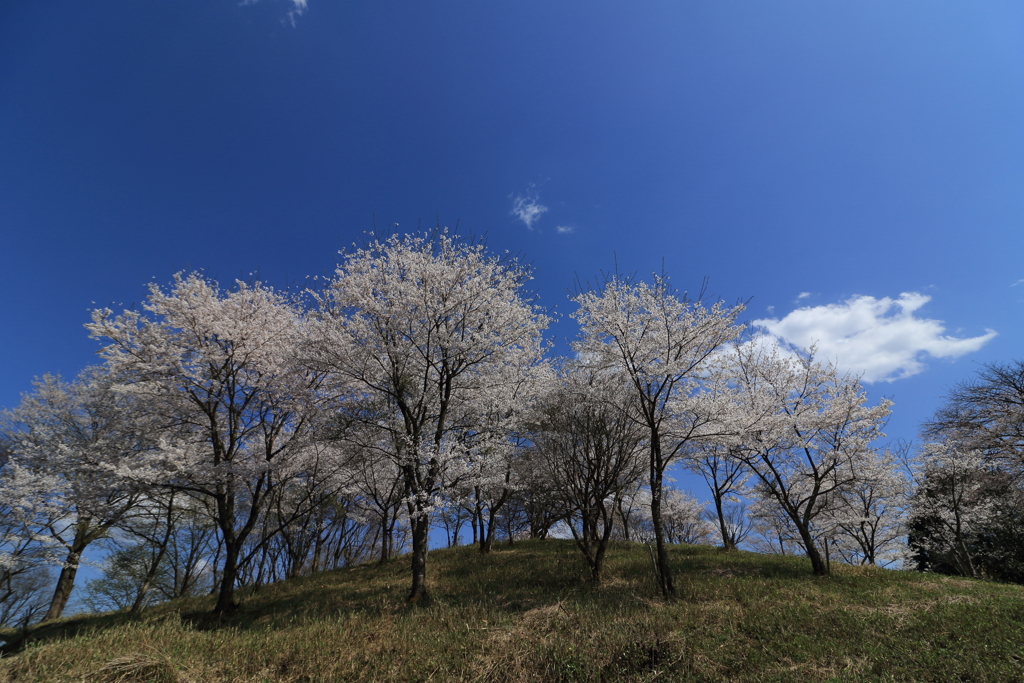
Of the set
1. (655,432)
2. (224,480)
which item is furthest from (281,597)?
(655,432)

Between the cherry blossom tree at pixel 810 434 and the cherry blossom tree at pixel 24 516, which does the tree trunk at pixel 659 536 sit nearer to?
the cherry blossom tree at pixel 810 434

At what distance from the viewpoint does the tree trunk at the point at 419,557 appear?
41.3 ft

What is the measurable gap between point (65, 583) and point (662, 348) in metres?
31.0

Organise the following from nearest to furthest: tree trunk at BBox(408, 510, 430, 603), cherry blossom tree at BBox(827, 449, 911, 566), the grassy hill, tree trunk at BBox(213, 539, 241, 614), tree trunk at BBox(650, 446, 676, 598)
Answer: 1. the grassy hill
2. tree trunk at BBox(650, 446, 676, 598)
3. tree trunk at BBox(408, 510, 430, 603)
4. tree trunk at BBox(213, 539, 241, 614)
5. cherry blossom tree at BBox(827, 449, 911, 566)

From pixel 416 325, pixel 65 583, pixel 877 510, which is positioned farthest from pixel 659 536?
pixel 65 583

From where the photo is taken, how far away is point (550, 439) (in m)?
16.9

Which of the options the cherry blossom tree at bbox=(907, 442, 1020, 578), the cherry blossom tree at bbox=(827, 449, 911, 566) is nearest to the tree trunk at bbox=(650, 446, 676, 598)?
the cherry blossom tree at bbox=(827, 449, 911, 566)

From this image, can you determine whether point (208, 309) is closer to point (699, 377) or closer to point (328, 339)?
point (328, 339)

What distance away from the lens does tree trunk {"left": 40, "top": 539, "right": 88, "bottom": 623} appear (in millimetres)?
19002

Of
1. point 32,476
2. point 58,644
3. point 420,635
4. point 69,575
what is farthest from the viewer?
point 69,575

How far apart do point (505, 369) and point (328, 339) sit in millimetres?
9825

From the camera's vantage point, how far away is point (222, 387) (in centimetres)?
1449

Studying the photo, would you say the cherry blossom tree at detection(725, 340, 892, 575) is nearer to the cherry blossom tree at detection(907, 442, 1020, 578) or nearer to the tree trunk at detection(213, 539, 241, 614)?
the cherry blossom tree at detection(907, 442, 1020, 578)

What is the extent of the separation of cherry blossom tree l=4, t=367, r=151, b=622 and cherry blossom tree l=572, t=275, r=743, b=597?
15663mm
